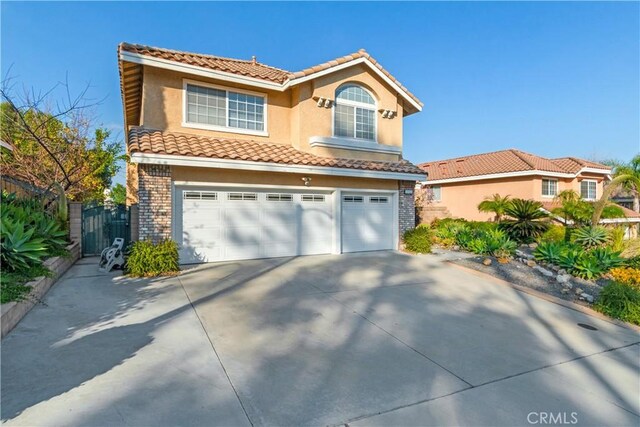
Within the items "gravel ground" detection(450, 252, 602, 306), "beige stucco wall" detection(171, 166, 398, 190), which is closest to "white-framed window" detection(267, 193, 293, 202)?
"beige stucco wall" detection(171, 166, 398, 190)

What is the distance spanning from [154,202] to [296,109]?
19.8 ft

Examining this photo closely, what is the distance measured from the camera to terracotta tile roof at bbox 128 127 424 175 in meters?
9.50

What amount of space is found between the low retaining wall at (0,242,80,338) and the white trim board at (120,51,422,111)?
19.6ft

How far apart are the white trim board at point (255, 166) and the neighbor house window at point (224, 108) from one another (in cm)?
233

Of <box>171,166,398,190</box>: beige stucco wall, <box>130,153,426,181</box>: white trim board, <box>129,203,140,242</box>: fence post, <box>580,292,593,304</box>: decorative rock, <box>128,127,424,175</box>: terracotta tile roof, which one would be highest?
<box>128,127,424,175</box>: terracotta tile roof

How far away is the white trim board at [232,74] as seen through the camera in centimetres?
1010

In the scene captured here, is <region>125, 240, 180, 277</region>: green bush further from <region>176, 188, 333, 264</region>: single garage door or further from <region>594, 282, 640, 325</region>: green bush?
<region>594, 282, 640, 325</region>: green bush

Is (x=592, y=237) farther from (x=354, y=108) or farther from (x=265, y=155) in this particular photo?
(x=265, y=155)

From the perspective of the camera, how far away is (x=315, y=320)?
595cm

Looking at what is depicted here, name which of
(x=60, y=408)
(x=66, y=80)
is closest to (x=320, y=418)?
(x=60, y=408)

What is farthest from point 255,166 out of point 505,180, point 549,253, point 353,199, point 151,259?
point 505,180

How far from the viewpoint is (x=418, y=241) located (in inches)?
536

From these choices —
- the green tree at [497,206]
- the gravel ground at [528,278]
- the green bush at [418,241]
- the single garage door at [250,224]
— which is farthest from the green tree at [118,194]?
the green tree at [497,206]
